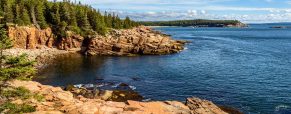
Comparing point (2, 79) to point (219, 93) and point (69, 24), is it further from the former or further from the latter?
point (69, 24)

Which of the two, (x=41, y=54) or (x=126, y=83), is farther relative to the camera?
(x=41, y=54)

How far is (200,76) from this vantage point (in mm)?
86688

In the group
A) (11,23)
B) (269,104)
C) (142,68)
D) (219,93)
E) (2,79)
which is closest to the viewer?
(2,79)

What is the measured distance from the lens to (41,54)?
118 m

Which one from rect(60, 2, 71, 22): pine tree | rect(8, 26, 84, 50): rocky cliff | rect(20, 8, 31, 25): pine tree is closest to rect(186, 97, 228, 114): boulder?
rect(8, 26, 84, 50): rocky cliff

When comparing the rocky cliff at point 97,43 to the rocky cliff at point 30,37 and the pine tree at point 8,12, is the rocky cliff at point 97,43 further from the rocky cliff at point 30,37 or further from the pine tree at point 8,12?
the pine tree at point 8,12

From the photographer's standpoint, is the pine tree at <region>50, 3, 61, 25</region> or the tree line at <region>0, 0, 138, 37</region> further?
Result: the pine tree at <region>50, 3, 61, 25</region>

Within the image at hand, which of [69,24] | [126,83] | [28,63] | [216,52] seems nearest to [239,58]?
[216,52]

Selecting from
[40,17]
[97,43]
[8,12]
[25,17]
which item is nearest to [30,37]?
[25,17]

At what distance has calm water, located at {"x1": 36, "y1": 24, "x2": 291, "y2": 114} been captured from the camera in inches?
2616

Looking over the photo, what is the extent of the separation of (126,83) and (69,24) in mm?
65510

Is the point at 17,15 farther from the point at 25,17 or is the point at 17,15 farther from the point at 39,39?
the point at 39,39

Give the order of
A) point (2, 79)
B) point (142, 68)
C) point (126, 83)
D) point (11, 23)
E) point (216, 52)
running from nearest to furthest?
point (2, 79) < point (126, 83) < point (142, 68) < point (11, 23) < point (216, 52)

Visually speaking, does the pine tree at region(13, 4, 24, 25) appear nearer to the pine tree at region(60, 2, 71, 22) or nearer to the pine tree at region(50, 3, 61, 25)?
the pine tree at region(50, 3, 61, 25)
